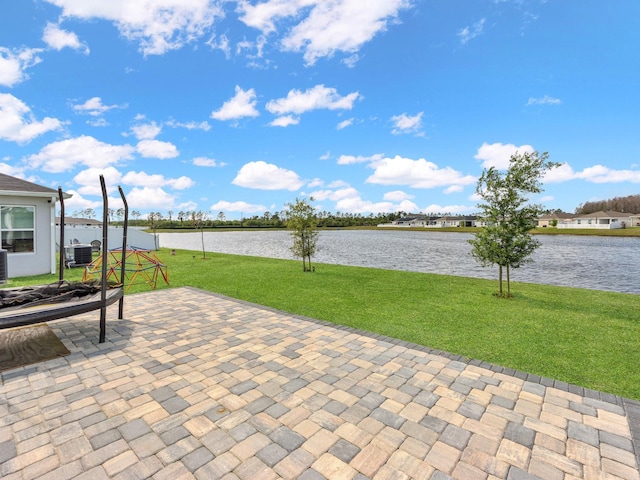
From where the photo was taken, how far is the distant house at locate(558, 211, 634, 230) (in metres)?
66.9

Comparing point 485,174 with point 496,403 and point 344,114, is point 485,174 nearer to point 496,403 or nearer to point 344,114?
point 496,403

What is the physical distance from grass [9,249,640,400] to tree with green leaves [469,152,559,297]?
3.51ft

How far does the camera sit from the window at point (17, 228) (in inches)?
348

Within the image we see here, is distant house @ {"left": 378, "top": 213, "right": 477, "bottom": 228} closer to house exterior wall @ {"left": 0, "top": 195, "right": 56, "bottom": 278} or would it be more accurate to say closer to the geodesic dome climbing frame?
the geodesic dome climbing frame

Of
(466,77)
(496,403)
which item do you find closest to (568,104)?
(466,77)

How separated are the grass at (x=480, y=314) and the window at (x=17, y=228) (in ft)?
3.73

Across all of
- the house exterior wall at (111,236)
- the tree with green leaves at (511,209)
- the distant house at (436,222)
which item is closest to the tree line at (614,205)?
the distant house at (436,222)

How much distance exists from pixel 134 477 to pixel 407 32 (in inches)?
589

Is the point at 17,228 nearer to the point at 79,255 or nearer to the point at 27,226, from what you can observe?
the point at 27,226

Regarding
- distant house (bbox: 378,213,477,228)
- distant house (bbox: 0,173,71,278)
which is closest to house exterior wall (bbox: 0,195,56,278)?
distant house (bbox: 0,173,71,278)

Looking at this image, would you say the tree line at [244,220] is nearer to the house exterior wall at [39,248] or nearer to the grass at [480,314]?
the house exterior wall at [39,248]

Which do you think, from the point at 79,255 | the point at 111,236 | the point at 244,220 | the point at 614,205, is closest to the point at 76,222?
the point at 111,236

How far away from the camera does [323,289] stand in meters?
7.96

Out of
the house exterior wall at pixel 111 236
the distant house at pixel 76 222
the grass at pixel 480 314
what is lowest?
the grass at pixel 480 314
